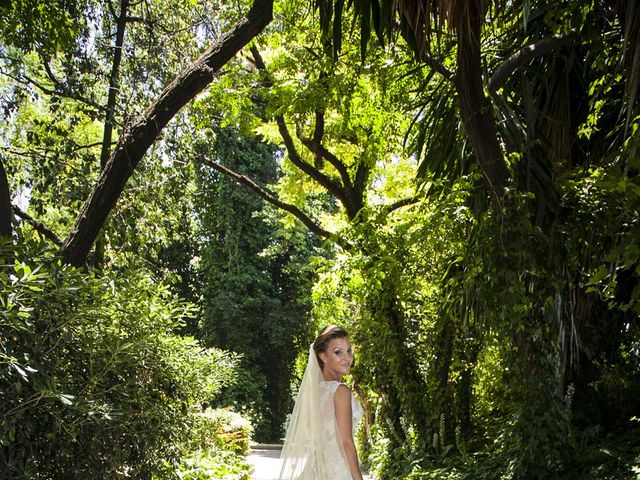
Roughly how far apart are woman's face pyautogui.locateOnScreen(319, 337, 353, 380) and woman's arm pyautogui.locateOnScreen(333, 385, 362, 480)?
9.4 inches

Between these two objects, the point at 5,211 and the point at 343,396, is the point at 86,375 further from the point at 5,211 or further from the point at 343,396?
the point at 343,396

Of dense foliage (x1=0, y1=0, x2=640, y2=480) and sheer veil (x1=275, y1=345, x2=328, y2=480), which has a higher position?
dense foliage (x1=0, y1=0, x2=640, y2=480)

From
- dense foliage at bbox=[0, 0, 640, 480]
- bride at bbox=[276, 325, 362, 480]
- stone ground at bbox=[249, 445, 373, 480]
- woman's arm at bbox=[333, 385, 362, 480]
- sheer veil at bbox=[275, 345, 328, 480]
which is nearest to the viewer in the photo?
woman's arm at bbox=[333, 385, 362, 480]

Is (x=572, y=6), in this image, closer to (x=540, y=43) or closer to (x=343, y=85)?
(x=540, y=43)

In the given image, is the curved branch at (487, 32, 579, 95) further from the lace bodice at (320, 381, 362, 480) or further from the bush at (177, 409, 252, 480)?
the bush at (177, 409, 252, 480)

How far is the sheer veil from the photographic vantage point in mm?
5082

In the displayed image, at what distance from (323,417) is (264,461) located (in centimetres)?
1358

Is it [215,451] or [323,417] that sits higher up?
[215,451]

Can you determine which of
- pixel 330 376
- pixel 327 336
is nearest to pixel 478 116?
pixel 327 336

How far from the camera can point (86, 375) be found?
614 centimetres

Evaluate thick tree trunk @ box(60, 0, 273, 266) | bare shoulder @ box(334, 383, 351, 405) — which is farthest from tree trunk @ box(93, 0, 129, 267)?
bare shoulder @ box(334, 383, 351, 405)

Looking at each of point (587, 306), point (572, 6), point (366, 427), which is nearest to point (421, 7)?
Result: point (572, 6)

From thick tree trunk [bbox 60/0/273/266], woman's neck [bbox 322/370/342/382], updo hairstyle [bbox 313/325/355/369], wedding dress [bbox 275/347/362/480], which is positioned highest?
thick tree trunk [bbox 60/0/273/266]

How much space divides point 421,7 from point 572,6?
2.09 metres
